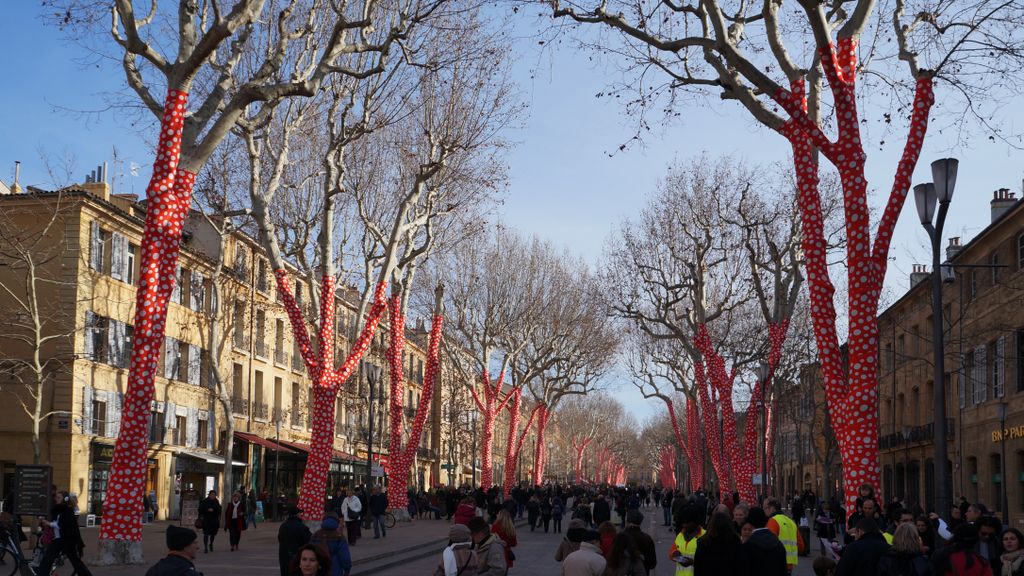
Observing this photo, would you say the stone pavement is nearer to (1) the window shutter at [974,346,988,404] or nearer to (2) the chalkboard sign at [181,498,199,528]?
(2) the chalkboard sign at [181,498,199,528]

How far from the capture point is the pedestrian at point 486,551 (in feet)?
30.8

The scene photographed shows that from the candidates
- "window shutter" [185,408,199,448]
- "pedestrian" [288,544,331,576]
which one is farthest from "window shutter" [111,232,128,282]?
"pedestrian" [288,544,331,576]

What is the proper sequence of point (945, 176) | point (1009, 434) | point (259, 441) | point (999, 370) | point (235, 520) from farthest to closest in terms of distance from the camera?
1. point (259, 441)
2. point (999, 370)
3. point (1009, 434)
4. point (235, 520)
5. point (945, 176)

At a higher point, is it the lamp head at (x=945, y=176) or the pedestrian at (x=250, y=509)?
the lamp head at (x=945, y=176)

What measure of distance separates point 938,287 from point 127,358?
101 feet

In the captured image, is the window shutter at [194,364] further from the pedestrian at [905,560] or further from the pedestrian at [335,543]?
the pedestrian at [905,560]

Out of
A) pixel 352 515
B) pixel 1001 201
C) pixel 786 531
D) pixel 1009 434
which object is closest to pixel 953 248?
pixel 1001 201

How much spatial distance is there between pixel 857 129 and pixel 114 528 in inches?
508

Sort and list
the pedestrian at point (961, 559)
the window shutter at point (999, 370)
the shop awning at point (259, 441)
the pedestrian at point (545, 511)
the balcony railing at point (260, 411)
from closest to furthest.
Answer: the pedestrian at point (961, 559) → the window shutter at point (999, 370) → the pedestrian at point (545, 511) → the shop awning at point (259, 441) → the balcony railing at point (260, 411)

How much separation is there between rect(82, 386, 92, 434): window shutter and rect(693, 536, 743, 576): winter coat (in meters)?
31.9

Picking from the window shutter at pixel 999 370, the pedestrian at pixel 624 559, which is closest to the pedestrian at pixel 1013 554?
the pedestrian at pixel 624 559

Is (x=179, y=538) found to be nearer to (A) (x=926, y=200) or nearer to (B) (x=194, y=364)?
(A) (x=926, y=200)

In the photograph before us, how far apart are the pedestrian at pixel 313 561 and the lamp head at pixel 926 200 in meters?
11.3

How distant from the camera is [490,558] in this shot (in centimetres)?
942
